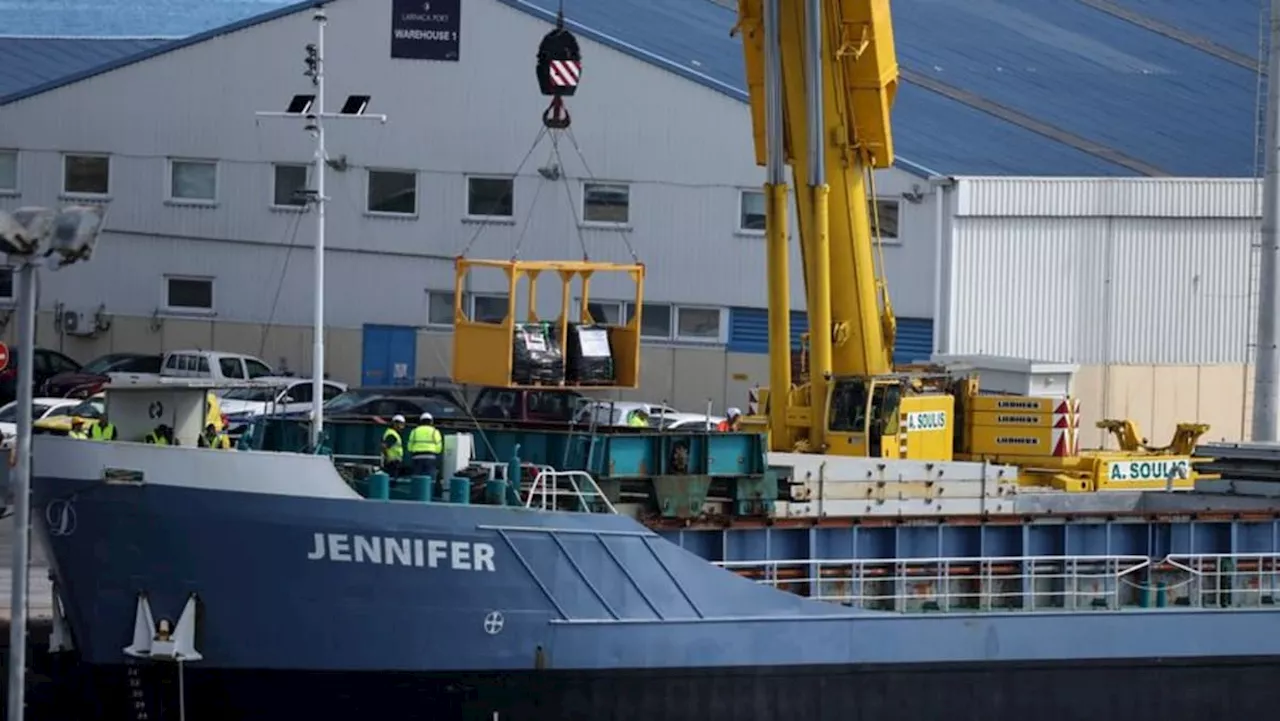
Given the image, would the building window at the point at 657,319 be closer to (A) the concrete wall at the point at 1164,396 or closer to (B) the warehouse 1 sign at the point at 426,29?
(B) the warehouse 1 sign at the point at 426,29

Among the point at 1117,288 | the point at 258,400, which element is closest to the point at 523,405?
the point at 258,400

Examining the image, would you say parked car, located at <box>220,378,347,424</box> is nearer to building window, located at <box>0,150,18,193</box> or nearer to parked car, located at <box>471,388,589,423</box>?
parked car, located at <box>471,388,589,423</box>

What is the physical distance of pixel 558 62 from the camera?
33250 mm

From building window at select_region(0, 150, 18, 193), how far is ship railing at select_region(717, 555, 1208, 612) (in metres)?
27.8

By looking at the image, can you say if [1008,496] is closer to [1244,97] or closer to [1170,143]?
[1170,143]

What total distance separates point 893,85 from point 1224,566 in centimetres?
633

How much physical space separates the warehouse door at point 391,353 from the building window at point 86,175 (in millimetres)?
6311

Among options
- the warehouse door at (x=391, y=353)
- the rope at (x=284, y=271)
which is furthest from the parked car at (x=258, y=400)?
the rope at (x=284, y=271)

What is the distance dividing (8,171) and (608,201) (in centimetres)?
1257

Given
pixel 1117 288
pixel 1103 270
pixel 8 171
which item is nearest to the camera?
pixel 1103 270

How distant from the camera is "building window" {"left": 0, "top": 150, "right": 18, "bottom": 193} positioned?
44906 millimetres

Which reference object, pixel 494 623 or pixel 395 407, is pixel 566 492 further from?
pixel 395 407

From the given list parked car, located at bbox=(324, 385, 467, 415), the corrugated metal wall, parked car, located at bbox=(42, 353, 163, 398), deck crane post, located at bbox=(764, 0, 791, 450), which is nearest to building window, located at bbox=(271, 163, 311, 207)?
parked car, located at bbox=(42, 353, 163, 398)

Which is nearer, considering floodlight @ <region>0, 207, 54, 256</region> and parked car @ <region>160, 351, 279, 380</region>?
floodlight @ <region>0, 207, 54, 256</region>
